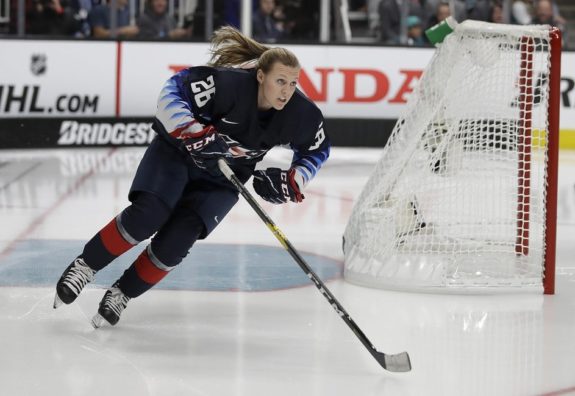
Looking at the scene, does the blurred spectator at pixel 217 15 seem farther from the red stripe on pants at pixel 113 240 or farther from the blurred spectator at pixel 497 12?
the red stripe on pants at pixel 113 240

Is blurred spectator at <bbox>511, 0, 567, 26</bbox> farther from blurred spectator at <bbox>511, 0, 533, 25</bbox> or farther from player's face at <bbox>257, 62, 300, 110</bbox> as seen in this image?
player's face at <bbox>257, 62, 300, 110</bbox>

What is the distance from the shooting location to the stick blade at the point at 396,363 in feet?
9.36

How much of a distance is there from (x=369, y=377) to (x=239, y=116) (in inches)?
35.3

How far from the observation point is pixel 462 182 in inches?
169

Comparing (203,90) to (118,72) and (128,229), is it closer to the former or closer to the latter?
(128,229)

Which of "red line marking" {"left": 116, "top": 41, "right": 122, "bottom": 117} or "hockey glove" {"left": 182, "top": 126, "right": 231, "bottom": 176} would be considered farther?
"red line marking" {"left": 116, "top": 41, "right": 122, "bottom": 117}

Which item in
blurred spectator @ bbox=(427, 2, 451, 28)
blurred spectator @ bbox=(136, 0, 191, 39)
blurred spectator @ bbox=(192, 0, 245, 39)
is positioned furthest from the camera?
blurred spectator @ bbox=(427, 2, 451, 28)

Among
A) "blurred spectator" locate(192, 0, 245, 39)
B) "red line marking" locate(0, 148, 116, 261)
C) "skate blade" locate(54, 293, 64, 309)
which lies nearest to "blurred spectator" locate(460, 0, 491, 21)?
"blurred spectator" locate(192, 0, 245, 39)

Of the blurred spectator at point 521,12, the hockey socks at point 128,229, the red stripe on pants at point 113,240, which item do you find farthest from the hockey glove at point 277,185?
the blurred spectator at point 521,12

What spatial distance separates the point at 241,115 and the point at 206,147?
220 millimetres

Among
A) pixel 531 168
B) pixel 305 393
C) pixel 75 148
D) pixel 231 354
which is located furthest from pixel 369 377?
pixel 75 148

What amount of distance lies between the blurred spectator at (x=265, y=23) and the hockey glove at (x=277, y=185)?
222 inches

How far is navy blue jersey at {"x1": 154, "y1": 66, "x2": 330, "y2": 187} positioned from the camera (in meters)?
3.25

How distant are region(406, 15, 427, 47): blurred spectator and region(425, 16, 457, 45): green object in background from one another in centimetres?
507
